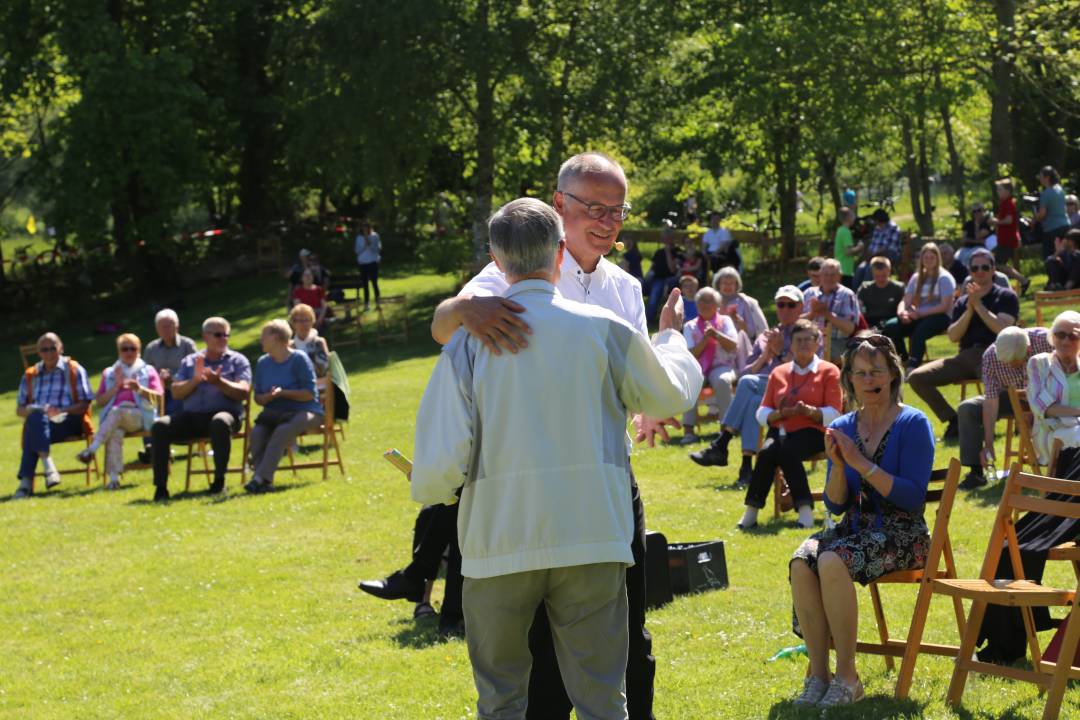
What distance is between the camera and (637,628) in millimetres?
4430

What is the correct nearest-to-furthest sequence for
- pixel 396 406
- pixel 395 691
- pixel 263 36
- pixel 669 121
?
pixel 395 691
pixel 396 406
pixel 669 121
pixel 263 36

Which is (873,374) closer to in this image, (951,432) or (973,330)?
(951,432)

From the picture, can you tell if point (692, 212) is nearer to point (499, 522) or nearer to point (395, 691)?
point (395, 691)

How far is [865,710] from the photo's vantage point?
18.1 feet

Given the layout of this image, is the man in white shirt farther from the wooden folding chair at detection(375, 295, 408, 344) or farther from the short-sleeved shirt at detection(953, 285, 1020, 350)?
the wooden folding chair at detection(375, 295, 408, 344)

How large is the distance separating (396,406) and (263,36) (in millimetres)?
18871

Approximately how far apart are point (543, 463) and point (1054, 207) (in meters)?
19.0

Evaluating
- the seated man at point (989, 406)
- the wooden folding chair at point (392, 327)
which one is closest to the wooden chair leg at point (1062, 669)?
the seated man at point (989, 406)

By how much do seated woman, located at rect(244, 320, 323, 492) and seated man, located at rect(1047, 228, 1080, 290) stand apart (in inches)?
377

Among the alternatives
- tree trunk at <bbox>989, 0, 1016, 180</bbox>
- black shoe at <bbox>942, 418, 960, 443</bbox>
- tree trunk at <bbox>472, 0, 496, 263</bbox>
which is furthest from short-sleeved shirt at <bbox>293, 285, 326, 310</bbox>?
black shoe at <bbox>942, 418, 960, 443</bbox>

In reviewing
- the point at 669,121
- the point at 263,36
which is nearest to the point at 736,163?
the point at 669,121

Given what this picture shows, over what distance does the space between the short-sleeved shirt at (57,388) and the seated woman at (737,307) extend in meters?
6.48

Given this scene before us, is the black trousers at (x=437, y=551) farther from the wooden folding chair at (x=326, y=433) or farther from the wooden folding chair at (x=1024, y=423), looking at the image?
the wooden folding chair at (x=326, y=433)

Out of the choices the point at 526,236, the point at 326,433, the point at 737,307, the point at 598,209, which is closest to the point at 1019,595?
the point at 598,209
